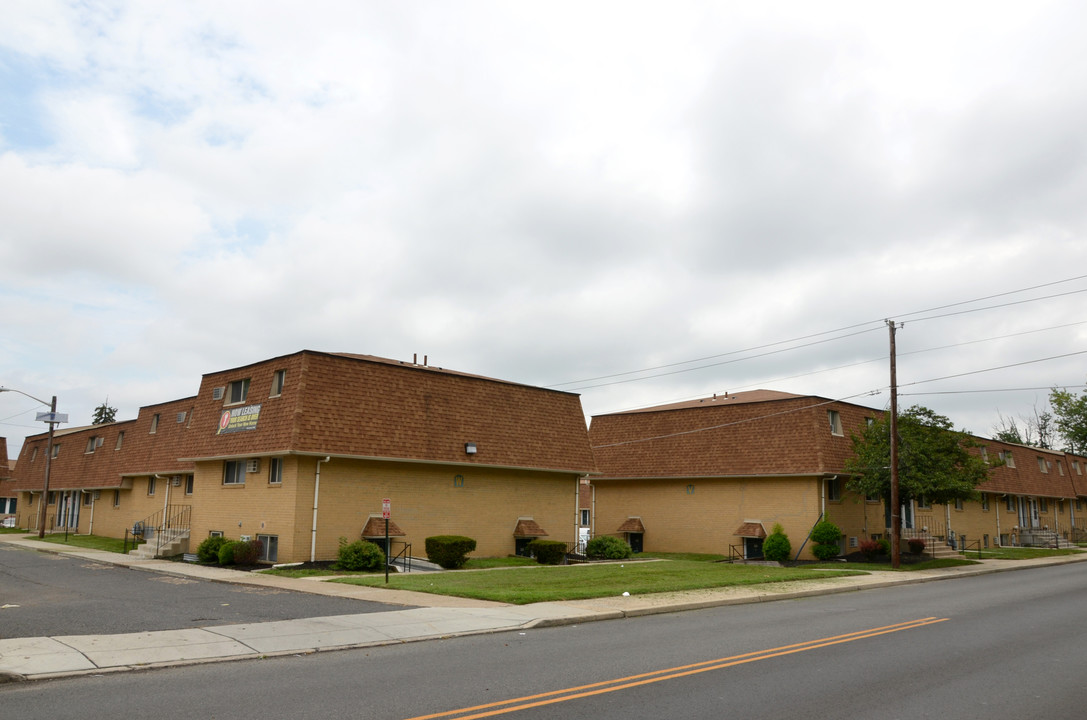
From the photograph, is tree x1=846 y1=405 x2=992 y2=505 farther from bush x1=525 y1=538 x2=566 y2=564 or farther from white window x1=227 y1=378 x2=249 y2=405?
white window x1=227 y1=378 x2=249 y2=405

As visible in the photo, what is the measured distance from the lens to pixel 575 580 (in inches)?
801

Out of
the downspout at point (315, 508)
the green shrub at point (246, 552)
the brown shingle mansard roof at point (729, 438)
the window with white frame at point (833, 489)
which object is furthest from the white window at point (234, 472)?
the window with white frame at point (833, 489)

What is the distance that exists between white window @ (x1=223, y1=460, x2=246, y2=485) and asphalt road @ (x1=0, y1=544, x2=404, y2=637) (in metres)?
4.95

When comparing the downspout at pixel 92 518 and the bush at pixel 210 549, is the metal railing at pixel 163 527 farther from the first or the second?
the downspout at pixel 92 518

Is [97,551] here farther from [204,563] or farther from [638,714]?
[638,714]

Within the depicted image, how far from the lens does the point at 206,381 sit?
30.2 m

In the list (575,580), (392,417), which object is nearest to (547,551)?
(392,417)

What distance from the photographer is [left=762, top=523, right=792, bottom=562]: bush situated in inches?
1239

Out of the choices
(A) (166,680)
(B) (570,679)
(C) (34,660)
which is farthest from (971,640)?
(C) (34,660)

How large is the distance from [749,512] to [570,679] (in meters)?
26.7

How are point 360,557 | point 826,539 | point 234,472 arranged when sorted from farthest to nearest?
point 826,539 < point 234,472 < point 360,557

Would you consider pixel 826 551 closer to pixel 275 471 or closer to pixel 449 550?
pixel 449 550

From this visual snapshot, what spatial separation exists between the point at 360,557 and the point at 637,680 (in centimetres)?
1565

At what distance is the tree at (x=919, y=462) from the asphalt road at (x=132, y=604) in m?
22.2
